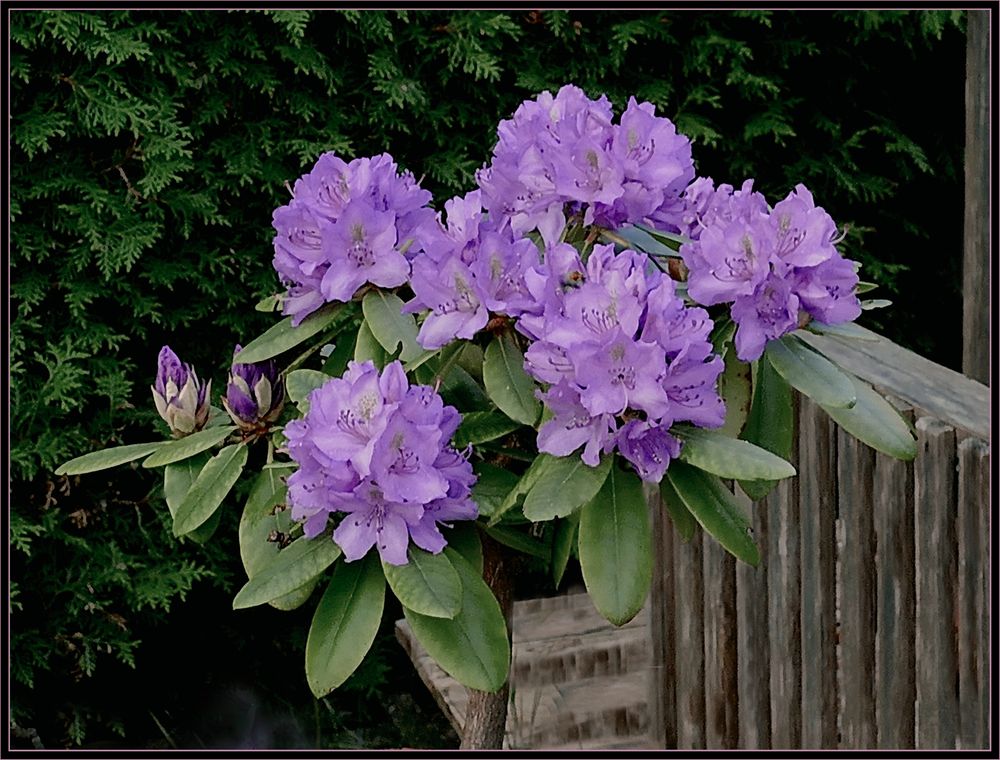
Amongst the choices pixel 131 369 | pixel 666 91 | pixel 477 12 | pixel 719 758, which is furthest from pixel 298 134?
pixel 719 758

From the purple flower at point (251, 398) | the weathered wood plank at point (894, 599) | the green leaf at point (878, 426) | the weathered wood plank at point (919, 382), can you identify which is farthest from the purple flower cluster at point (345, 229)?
the weathered wood plank at point (894, 599)

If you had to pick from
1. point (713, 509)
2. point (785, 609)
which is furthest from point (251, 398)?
point (785, 609)

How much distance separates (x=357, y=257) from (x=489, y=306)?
0.57ft

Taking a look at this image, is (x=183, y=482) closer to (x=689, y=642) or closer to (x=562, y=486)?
(x=562, y=486)

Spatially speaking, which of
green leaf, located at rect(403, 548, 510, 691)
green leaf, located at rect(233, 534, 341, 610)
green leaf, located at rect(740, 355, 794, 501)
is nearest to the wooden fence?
green leaf, located at rect(740, 355, 794, 501)

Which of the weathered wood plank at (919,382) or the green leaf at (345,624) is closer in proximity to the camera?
the green leaf at (345,624)

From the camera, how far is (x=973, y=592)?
5.55 feet

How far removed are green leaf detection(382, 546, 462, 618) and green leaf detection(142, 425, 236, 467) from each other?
0.28 m

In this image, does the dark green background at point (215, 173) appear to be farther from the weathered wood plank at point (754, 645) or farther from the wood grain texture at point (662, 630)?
the weathered wood plank at point (754, 645)

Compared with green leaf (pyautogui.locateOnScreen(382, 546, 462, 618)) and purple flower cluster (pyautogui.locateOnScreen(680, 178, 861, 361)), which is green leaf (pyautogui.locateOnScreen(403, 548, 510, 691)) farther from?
purple flower cluster (pyautogui.locateOnScreen(680, 178, 861, 361))

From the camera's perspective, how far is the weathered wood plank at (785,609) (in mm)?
2082

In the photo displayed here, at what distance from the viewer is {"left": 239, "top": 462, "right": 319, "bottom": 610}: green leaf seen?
118 centimetres

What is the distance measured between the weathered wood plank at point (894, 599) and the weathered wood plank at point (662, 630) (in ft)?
1.93

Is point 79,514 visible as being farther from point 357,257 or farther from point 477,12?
point 357,257
